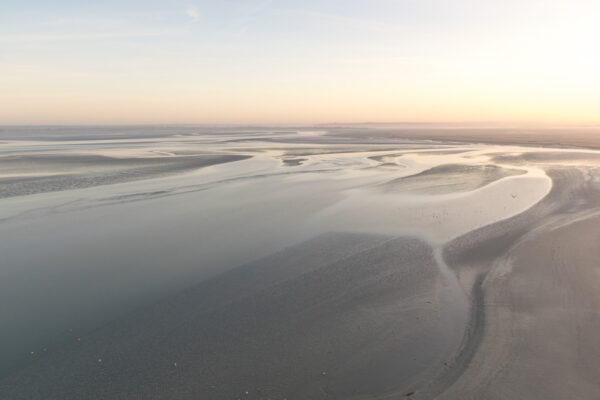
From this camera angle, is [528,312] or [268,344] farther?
[528,312]

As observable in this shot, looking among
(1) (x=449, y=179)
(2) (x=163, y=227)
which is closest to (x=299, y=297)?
(2) (x=163, y=227)

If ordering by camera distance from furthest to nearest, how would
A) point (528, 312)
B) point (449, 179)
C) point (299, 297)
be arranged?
A: point (449, 179), point (299, 297), point (528, 312)

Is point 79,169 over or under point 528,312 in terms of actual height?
over

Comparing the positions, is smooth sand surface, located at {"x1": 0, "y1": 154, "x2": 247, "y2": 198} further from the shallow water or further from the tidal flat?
the tidal flat

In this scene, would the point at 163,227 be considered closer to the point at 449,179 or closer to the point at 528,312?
the point at 528,312

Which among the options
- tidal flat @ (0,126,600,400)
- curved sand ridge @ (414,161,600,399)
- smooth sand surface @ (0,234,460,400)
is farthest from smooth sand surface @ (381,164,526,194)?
smooth sand surface @ (0,234,460,400)

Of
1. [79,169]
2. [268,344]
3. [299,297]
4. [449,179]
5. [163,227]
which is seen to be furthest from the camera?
[79,169]

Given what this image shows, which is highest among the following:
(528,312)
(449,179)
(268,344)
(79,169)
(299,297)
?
(449,179)

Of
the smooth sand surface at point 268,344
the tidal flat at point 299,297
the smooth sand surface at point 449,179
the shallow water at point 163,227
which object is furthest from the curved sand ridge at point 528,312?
the smooth sand surface at point 449,179

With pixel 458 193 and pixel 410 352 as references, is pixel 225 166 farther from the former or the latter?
pixel 410 352

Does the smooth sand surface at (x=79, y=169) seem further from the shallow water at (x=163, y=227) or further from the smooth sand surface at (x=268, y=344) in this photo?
the smooth sand surface at (x=268, y=344)
